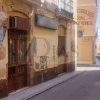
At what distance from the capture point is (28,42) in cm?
1104

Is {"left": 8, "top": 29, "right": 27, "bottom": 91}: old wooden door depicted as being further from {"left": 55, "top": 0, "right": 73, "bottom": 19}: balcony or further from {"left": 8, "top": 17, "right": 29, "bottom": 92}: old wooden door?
{"left": 55, "top": 0, "right": 73, "bottom": 19}: balcony

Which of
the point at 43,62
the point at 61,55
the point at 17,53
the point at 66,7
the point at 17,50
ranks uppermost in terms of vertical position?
the point at 66,7

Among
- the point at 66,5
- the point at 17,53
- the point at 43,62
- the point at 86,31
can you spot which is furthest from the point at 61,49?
the point at 86,31

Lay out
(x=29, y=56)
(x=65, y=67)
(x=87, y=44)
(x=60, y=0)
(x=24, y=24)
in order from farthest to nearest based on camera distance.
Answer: (x=87, y=44), (x=65, y=67), (x=60, y=0), (x=29, y=56), (x=24, y=24)

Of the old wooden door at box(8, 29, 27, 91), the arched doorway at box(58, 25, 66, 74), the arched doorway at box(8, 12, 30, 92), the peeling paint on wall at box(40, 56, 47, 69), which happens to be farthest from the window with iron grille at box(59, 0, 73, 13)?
the old wooden door at box(8, 29, 27, 91)

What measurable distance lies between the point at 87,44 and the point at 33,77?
16.4 meters

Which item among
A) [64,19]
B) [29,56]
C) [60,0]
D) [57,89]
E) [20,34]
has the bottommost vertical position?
[57,89]

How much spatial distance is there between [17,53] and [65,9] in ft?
23.3

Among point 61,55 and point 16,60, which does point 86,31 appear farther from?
point 16,60

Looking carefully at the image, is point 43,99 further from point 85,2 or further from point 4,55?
point 85,2

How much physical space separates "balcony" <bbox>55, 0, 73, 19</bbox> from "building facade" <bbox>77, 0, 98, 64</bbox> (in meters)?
9.81

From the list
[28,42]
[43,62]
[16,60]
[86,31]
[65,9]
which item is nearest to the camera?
[16,60]

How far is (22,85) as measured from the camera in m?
10.7

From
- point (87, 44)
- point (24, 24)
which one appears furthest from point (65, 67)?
point (87, 44)
